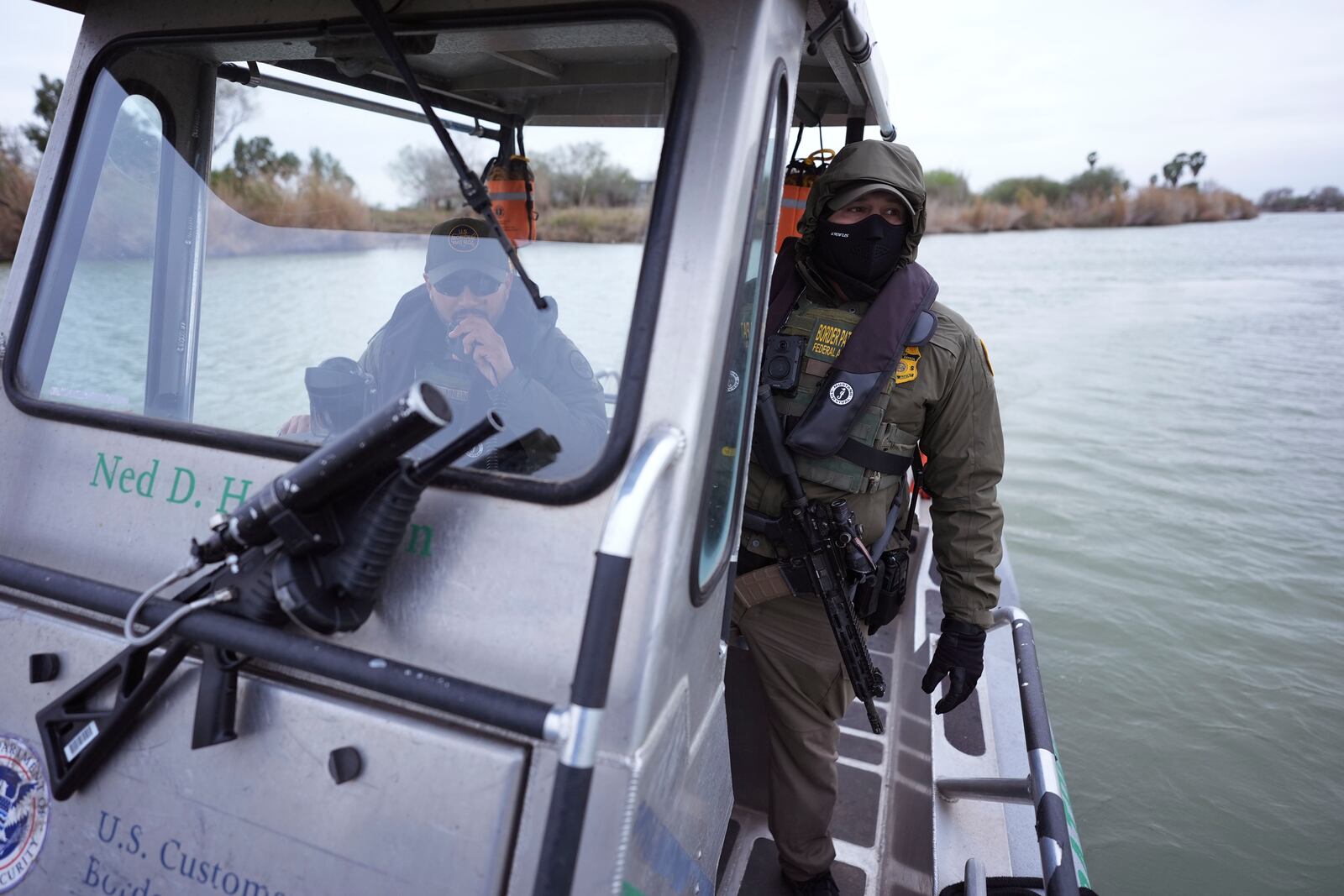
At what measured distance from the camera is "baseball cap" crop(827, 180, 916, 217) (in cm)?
218

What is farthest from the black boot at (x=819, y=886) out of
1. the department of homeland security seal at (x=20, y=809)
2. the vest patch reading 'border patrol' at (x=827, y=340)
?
the department of homeland security seal at (x=20, y=809)

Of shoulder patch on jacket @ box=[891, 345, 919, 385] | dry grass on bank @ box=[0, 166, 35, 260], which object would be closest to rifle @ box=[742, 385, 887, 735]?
shoulder patch on jacket @ box=[891, 345, 919, 385]

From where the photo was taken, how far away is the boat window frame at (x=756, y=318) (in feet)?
4.62

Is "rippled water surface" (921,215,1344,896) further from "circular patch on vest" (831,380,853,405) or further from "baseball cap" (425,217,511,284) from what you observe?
"baseball cap" (425,217,511,284)

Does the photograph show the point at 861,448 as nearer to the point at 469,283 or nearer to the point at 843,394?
the point at 843,394

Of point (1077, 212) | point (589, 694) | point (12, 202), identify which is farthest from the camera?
point (1077, 212)

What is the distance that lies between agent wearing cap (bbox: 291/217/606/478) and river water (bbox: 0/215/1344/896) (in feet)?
0.56

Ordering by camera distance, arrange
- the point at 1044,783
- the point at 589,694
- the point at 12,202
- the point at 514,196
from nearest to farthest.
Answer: the point at 589,694
the point at 514,196
the point at 1044,783
the point at 12,202

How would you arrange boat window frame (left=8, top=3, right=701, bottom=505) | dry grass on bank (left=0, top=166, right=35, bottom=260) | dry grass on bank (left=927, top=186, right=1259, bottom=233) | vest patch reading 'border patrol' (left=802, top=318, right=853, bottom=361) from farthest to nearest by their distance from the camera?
dry grass on bank (left=927, top=186, right=1259, bottom=233)
dry grass on bank (left=0, top=166, right=35, bottom=260)
vest patch reading 'border patrol' (left=802, top=318, right=853, bottom=361)
boat window frame (left=8, top=3, right=701, bottom=505)

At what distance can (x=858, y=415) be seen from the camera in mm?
2150

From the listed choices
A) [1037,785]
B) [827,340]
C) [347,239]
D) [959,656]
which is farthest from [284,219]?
[1037,785]

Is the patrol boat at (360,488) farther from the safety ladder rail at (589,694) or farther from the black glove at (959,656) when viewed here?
the black glove at (959,656)

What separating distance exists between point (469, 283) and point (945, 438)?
1239 mm

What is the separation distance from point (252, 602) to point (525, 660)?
402 millimetres
